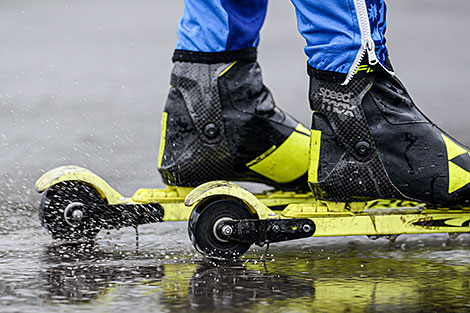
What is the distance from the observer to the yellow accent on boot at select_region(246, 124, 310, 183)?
2797mm

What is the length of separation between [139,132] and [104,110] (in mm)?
493

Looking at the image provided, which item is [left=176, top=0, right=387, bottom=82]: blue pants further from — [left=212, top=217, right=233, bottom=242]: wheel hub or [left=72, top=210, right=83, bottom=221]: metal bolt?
[left=72, top=210, right=83, bottom=221]: metal bolt

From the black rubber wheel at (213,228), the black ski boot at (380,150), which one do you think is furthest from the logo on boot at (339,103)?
the black rubber wheel at (213,228)

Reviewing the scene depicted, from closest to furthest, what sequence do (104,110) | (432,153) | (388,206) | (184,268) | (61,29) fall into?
(184,268)
(432,153)
(388,206)
(104,110)
(61,29)

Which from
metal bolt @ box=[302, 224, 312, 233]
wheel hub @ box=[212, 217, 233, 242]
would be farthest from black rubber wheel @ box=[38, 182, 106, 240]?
metal bolt @ box=[302, 224, 312, 233]

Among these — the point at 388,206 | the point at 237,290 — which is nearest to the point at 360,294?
the point at 237,290

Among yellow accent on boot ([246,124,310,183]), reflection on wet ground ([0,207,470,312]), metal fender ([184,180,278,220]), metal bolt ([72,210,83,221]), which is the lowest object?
reflection on wet ground ([0,207,470,312])

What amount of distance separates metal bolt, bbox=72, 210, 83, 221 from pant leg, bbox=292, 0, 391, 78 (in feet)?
2.85

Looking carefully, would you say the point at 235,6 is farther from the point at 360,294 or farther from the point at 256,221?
the point at 360,294

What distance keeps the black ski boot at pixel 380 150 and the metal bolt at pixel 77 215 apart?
77 cm

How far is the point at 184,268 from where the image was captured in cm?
218

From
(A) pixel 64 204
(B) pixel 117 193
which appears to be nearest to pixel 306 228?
(B) pixel 117 193

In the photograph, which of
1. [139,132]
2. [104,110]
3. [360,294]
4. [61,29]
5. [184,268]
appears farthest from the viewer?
[61,29]

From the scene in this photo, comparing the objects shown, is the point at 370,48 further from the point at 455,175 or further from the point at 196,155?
the point at 196,155
